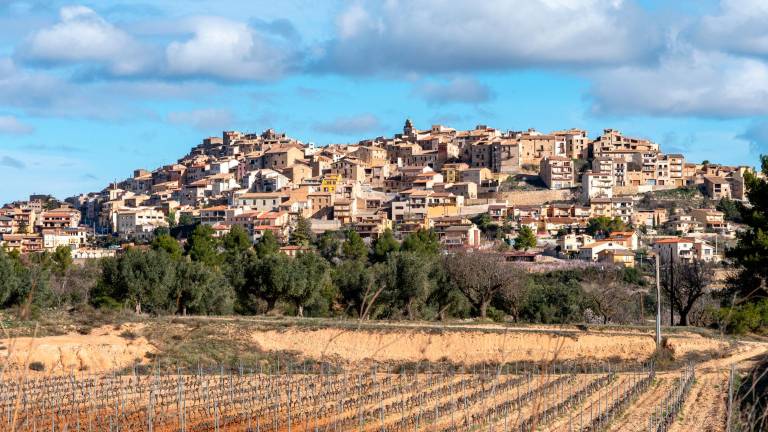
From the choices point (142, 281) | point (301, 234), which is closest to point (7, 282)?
point (142, 281)

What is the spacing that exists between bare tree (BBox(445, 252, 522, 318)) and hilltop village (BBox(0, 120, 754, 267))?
28931 millimetres

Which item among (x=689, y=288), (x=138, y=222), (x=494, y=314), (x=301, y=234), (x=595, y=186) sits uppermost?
(x=595, y=186)

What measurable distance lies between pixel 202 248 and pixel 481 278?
75.5ft

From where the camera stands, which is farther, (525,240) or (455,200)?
(455,200)

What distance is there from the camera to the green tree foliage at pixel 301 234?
72125mm

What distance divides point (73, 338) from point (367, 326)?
23.3 ft

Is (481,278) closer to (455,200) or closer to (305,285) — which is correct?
(305,285)

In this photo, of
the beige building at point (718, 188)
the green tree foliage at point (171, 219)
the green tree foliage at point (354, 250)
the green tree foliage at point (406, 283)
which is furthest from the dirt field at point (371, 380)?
the beige building at point (718, 188)

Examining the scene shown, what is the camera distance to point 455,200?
84125 millimetres

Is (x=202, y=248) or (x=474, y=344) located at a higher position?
(x=202, y=248)

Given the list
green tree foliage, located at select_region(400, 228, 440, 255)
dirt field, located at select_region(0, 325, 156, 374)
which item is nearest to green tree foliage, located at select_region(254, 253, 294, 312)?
dirt field, located at select_region(0, 325, 156, 374)

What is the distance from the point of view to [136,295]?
33.5 metres

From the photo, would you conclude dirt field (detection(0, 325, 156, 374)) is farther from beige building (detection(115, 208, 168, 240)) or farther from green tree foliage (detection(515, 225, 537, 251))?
beige building (detection(115, 208, 168, 240))

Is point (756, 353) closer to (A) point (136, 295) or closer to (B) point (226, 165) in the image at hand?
(A) point (136, 295)
